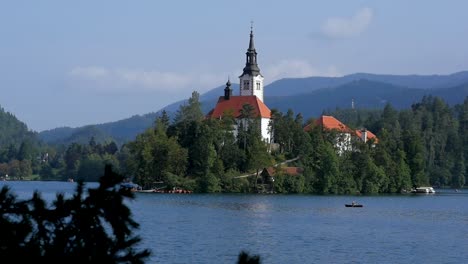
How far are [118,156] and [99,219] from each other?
588ft

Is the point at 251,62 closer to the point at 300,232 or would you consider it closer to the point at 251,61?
the point at 251,61

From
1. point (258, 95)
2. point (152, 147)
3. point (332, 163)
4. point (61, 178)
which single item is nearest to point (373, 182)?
point (332, 163)

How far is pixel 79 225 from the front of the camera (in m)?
10.2

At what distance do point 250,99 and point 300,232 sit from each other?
68.3 m

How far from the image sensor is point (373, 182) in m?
118

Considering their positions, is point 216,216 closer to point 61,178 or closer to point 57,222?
point 57,222

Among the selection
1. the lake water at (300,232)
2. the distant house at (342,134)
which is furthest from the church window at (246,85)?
the lake water at (300,232)

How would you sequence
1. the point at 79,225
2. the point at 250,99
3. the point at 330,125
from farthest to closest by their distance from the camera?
the point at 330,125 → the point at 250,99 → the point at 79,225

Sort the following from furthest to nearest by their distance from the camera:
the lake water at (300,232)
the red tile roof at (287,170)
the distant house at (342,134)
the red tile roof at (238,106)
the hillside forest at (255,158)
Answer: the distant house at (342,134)
the red tile roof at (238,106)
the hillside forest at (255,158)
the red tile roof at (287,170)
the lake water at (300,232)

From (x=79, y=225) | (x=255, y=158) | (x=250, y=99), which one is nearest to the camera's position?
(x=79, y=225)

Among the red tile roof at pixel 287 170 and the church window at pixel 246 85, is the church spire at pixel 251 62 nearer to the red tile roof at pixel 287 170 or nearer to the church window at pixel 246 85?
the church window at pixel 246 85

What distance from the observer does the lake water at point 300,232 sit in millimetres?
41666

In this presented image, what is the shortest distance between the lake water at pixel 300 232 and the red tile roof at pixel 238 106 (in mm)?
35334

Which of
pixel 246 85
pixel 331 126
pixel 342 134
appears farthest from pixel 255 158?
pixel 331 126
